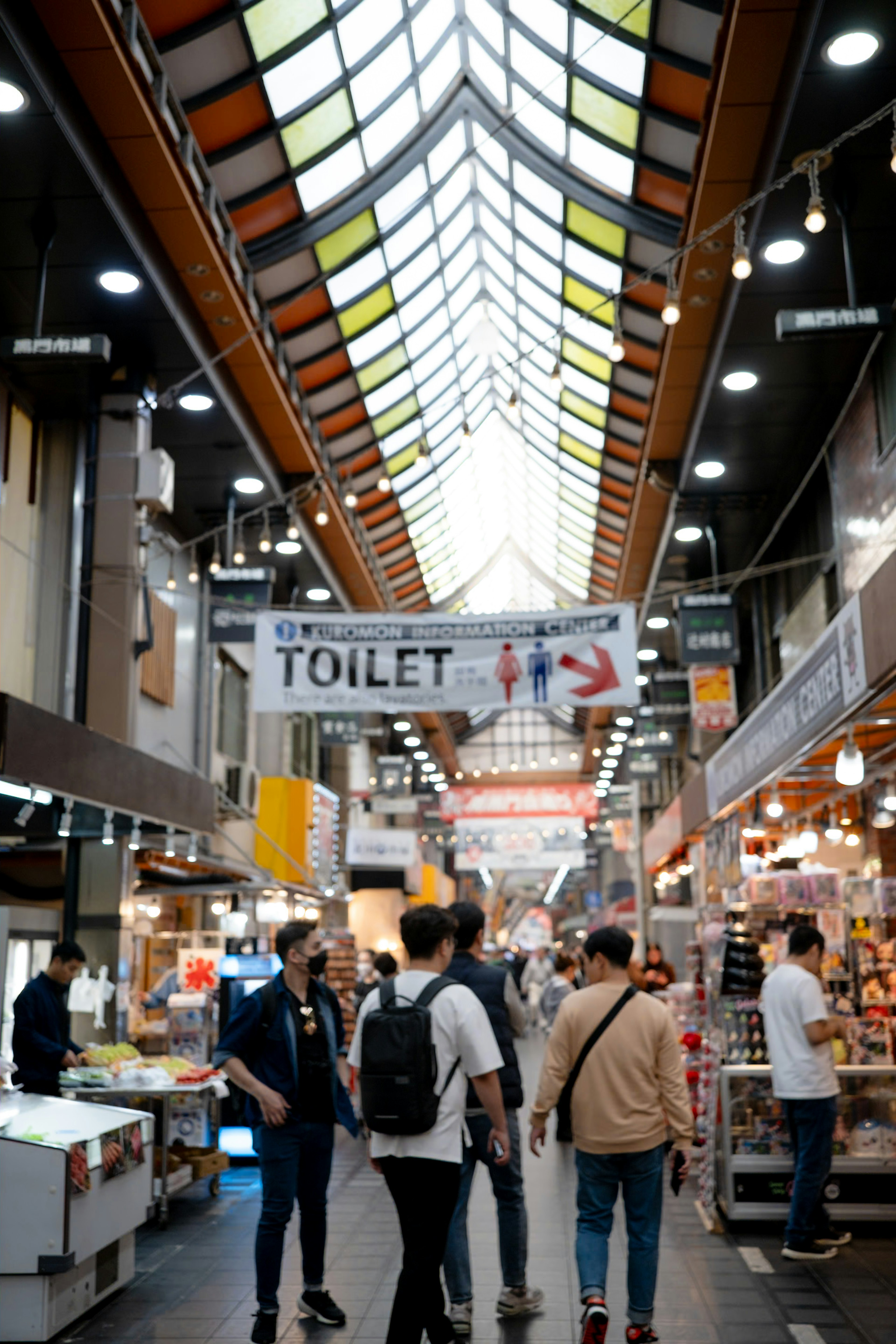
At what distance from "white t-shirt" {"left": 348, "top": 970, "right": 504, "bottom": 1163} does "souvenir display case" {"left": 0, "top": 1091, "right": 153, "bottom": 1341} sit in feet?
5.66

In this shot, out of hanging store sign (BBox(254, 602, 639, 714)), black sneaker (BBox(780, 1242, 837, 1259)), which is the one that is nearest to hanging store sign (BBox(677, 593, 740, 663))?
hanging store sign (BBox(254, 602, 639, 714))

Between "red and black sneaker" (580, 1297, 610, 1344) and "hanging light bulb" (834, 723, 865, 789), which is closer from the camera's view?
"red and black sneaker" (580, 1297, 610, 1344)

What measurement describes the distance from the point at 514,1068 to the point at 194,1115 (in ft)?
12.1

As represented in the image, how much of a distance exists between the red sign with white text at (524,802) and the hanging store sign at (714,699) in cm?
1159

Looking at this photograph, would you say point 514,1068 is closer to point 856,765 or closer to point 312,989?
Answer: point 312,989

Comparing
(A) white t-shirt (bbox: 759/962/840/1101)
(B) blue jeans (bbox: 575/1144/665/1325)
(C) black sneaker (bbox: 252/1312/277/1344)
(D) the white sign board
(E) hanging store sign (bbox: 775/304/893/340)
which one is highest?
(E) hanging store sign (bbox: 775/304/893/340)

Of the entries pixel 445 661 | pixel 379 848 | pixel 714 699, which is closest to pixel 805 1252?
pixel 445 661

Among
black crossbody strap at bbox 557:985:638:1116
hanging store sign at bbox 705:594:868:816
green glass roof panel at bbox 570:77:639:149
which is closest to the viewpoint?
black crossbody strap at bbox 557:985:638:1116

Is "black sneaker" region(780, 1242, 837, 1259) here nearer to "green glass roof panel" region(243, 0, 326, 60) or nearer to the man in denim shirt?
the man in denim shirt

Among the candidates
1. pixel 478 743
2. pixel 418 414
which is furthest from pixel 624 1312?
pixel 478 743

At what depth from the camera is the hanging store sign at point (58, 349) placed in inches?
311

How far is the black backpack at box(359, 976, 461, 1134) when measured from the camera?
151 inches

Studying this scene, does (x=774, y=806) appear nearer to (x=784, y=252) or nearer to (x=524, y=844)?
(x=784, y=252)

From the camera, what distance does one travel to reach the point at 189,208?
860cm
